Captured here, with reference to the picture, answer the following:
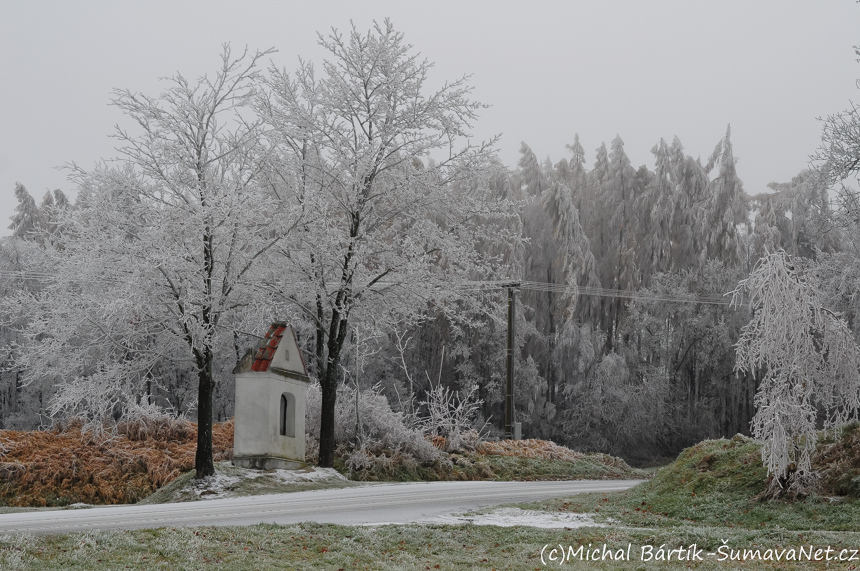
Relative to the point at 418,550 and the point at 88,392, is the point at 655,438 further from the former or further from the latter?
the point at 418,550

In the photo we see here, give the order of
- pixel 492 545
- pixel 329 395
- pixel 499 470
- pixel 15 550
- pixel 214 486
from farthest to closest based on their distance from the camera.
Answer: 1. pixel 499 470
2. pixel 329 395
3. pixel 214 486
4. pixel 492 545
5. pixel 15 550

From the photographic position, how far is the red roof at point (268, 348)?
1761cm

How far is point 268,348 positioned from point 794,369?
962 centimetres

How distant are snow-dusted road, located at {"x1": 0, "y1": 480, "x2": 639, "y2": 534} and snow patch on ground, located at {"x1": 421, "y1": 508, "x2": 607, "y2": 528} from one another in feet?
1.37

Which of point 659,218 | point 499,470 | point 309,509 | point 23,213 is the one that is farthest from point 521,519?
point 23,213

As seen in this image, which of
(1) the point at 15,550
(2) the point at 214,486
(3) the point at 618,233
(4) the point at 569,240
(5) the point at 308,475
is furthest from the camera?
(3) the point at 618,233

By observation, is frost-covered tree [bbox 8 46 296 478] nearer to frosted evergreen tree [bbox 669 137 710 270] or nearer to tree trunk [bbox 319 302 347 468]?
tree trunk [bbox 319 302 347 468]

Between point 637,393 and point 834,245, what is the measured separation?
1002cm

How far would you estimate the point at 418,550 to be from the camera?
31.6 feet

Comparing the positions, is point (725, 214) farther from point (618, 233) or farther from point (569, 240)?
point (569, 240)

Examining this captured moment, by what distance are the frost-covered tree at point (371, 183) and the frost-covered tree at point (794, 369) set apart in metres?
6.85

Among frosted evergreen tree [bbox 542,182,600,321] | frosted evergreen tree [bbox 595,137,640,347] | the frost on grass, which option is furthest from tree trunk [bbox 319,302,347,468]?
frosted evergreen tree [bbox 595,137,640,347]

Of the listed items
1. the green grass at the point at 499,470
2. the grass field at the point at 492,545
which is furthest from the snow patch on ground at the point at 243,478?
the grass field at the point at 492,545

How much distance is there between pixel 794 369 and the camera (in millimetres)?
12906
